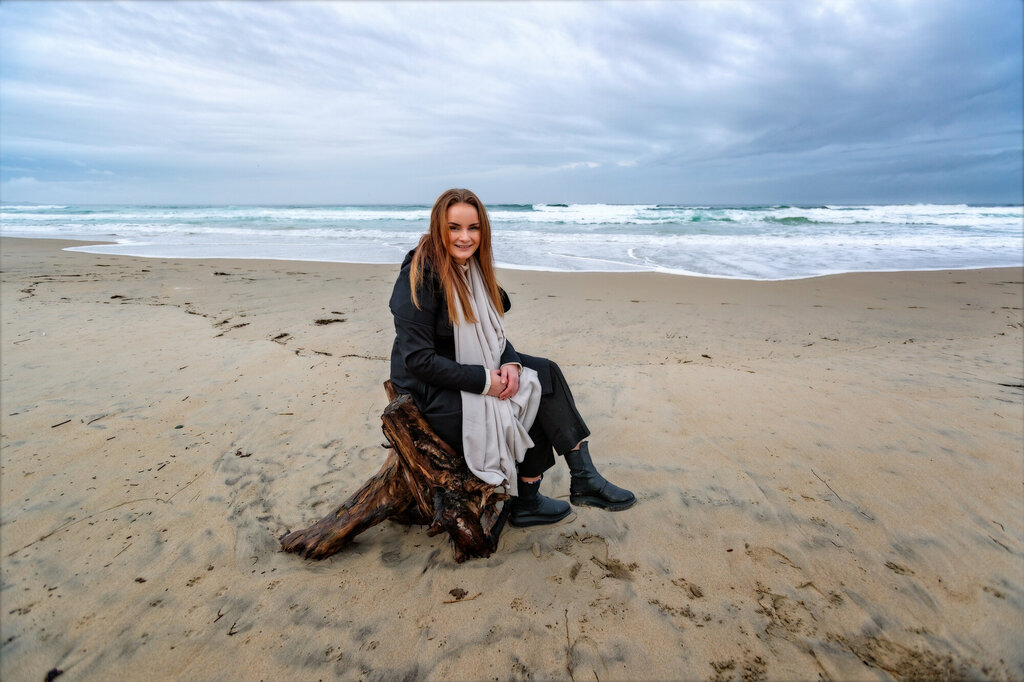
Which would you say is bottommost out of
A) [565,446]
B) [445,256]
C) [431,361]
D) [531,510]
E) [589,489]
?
[531,510]

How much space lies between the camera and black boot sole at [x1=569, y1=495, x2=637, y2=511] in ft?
8.95

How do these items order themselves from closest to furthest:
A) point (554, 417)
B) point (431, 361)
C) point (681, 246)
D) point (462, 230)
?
1. point (431, 361)
2. point (462, 230)
3. point (554, 417)
4. point (681, 246)

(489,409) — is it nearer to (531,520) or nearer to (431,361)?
(431,361)

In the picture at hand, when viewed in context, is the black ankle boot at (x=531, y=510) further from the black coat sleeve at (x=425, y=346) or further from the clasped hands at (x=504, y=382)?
the black coat sleeve at (x=425, y=346)

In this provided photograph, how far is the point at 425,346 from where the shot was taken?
2.41 meters

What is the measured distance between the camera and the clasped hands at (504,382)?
245cm

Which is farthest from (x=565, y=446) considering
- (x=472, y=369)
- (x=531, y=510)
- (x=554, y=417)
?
(x=472, y=369)

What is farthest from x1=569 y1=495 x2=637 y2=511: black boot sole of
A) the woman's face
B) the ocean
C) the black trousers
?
the ocean

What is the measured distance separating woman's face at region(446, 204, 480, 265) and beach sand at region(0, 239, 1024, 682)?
1515mm

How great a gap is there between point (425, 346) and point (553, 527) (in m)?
1.26

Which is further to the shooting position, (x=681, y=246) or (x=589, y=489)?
(x=681, y=246)

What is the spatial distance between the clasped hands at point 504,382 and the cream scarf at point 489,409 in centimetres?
4

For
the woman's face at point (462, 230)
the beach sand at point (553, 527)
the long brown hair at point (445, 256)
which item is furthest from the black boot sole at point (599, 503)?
the woman's face at point (462, 230)

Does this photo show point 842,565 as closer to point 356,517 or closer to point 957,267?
point 356,517
